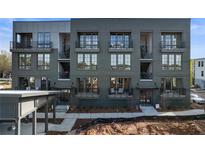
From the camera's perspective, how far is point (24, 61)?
4367mm

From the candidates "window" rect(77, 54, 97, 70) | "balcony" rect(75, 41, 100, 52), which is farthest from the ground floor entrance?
"balcony" rect(75, 41, 100, 52)

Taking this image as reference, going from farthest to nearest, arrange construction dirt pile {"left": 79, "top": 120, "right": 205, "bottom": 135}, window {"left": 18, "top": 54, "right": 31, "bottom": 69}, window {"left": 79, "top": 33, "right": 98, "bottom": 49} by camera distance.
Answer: window {"left": 79, "top": 33, "right": 98, "bottom": 49}
window {"left": 18, "top": 54, "right": 31, "bottom": 69}
construction dirt pile {"left": 79, "top": 120, "right": 205, "bottom": 135}

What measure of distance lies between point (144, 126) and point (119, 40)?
2007 millimetres

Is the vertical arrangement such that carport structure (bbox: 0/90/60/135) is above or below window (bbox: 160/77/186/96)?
below

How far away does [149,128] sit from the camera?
165 inches

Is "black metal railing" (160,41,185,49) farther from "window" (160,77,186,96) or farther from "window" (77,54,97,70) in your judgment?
"window" (77,54,97,70)

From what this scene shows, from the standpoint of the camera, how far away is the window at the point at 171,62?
438 centimetres

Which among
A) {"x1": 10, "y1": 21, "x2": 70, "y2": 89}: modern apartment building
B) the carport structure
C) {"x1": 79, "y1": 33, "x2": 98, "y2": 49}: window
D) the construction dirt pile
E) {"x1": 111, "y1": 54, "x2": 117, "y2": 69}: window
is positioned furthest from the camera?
{"x1": 111, "y1": 54, "x2": 117, "y2": 69}: window

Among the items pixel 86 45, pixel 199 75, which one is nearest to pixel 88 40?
pixel 86 45

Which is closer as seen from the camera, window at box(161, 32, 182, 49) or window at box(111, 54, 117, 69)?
window at box(161, 32, 182, 49)

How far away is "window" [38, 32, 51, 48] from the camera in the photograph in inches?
174

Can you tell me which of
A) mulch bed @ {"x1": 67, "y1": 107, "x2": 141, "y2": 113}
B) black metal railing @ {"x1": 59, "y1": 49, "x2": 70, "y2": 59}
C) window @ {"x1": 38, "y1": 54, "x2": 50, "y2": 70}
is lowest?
mulch bed @ {"x1": 67, "y1": 107, "x2": 141, "y2": 113}

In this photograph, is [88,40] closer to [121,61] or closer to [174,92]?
[121,61]
